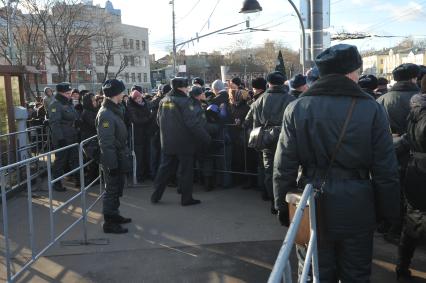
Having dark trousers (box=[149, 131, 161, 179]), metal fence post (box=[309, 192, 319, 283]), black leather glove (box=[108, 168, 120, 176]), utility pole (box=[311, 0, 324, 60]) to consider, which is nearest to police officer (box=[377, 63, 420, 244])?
metal fence post (box=[309, 192, 319, 283])

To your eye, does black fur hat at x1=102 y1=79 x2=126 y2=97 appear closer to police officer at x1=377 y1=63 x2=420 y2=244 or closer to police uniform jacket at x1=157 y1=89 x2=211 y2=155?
police uniform jacket at x1=157 y1=89 x2=211 y2=155

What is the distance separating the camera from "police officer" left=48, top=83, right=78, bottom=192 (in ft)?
28.1

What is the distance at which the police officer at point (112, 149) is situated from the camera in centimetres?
575

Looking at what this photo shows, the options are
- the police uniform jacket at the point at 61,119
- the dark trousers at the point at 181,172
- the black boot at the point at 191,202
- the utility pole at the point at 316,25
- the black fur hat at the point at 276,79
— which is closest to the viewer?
the black fur hat at the point at 276,79

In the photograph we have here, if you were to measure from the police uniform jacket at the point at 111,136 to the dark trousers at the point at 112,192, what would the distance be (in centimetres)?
15

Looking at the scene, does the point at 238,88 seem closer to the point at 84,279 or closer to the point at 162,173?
the point at 162,173

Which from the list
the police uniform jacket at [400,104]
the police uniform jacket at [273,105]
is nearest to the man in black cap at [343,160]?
the police uniform jacket at [400,104]

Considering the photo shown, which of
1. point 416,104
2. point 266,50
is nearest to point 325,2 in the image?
point 416,104

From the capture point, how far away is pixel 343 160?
299cm

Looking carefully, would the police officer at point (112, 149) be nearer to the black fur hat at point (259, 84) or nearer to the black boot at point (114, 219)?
the black boot at point (114, 219)

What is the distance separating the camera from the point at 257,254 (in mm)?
5098

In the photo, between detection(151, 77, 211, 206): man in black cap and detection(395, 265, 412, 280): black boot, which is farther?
detection(151, 77, 211, 206): man in black cap

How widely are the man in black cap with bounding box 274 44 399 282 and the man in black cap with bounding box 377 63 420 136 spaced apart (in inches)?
88.3

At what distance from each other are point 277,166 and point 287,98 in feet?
10.4
